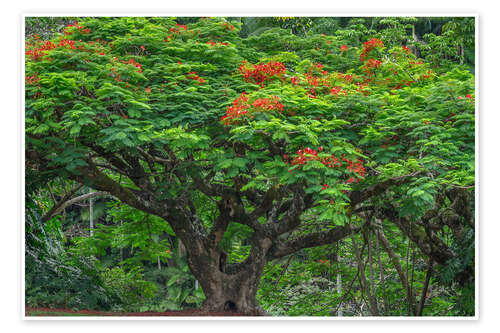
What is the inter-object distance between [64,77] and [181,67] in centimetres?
150

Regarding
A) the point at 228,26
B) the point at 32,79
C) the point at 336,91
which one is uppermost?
the point at 228,26

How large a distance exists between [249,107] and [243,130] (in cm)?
43

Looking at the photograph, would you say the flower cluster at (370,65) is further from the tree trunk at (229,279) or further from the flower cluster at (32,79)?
the flower cluster at (32,79)

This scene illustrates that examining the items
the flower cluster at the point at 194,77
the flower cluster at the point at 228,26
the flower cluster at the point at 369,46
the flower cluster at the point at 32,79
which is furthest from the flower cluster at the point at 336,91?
the flower cluster at the point at 32,79

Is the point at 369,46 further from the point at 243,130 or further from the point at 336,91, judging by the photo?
the point at 243,130

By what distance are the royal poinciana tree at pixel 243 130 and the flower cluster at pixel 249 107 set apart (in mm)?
15

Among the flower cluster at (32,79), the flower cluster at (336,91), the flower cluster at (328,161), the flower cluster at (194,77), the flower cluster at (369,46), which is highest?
the flower cluster at (369,46)

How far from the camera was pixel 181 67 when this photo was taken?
23.1 feet

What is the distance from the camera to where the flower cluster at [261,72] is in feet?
24.4

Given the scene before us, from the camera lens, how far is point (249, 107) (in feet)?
20.5

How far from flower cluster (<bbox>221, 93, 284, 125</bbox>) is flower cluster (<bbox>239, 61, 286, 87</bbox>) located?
116cm

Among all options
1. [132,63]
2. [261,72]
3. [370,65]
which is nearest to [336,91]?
[261,72]

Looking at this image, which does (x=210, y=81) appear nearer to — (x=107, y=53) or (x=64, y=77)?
(x=107, y=53)
